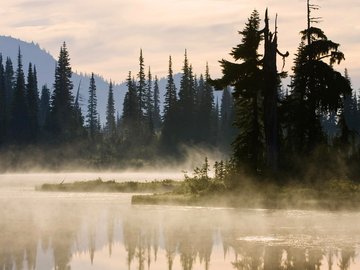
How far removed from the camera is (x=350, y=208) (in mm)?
30922

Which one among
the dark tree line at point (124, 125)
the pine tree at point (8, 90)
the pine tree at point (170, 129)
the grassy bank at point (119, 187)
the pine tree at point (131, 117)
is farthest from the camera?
the pine tree at point (8, 90)

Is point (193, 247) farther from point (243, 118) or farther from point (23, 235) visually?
point (243, 118)

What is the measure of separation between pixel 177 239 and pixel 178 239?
0.03 metres

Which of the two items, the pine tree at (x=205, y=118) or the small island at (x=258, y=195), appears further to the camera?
the pine tree at (x=205, y=118)

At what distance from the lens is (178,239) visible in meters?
21.2

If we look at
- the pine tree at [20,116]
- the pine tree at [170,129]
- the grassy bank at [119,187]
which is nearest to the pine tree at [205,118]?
the pine tree at [170,129]

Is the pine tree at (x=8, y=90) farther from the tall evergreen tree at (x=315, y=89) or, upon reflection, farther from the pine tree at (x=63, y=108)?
the tall evergreen tree at (x=315, y=89)

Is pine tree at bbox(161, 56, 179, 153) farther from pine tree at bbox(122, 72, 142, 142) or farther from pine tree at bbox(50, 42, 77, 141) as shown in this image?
pine tree at bbox(50, 42, 77, 141)

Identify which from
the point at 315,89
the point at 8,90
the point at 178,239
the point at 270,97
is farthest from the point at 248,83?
the point at 8,90

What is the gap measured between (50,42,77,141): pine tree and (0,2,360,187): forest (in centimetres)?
18

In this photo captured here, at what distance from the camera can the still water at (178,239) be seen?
16.6 metres

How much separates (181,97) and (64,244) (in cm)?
11005

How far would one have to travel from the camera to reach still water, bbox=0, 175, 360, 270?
16.6 m

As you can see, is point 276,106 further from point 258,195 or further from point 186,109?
point 186,109
